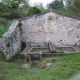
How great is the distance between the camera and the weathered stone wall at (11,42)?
12445 millimetres

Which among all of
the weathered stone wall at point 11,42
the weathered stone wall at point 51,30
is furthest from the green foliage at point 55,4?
the weathered stone wall at point 11,42

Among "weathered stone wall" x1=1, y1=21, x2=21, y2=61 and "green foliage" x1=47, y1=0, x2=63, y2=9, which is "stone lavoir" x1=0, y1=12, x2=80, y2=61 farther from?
"green foliage" x1=47, y1=0, x2=63, y2=9

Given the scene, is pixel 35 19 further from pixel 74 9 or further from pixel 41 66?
pixel 74 9

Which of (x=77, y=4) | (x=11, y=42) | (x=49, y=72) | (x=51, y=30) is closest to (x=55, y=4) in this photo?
(x=77, y=4)

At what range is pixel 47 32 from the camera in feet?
52.7

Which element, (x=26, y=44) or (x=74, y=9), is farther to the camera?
(x=74, y=9)

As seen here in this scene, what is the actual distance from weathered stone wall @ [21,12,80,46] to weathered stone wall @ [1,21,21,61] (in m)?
1.06

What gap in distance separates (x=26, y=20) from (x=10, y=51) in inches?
149

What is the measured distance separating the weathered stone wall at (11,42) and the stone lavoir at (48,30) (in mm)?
Result: 741

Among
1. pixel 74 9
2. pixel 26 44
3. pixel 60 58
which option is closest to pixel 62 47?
pixel 26 44

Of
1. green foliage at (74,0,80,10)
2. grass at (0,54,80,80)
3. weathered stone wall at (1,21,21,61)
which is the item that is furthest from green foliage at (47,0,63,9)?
grass at (0,54,80,80)

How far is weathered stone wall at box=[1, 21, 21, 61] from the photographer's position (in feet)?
40.8

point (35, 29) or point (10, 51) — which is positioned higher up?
point (35, 29)

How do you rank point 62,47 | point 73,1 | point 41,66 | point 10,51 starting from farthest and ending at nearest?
point 73,1, point 62,47, point 10,51, point 41,66
